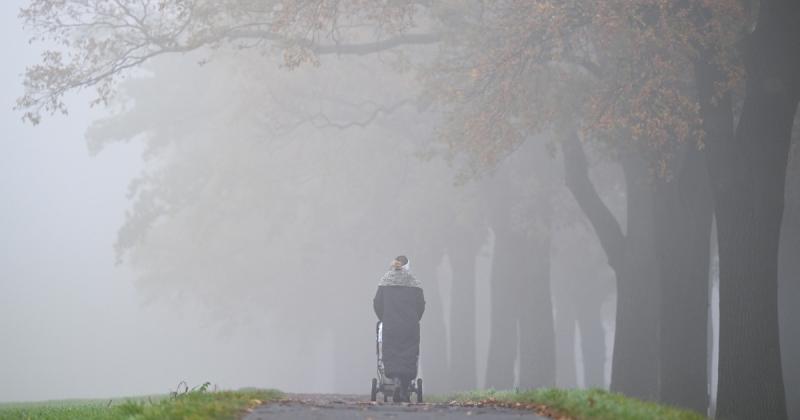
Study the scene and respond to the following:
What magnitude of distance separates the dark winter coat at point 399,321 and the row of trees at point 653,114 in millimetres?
4314

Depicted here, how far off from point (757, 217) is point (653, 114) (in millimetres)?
3499

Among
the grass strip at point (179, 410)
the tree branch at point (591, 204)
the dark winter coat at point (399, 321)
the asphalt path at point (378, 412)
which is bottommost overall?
the asphalt path at point (378, 412)

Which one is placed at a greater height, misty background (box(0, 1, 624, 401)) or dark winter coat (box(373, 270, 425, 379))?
misty background (box(0, 1, 624, 401))

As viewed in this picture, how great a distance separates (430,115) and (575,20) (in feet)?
54.6

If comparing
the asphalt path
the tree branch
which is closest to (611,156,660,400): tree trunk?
the tree branch

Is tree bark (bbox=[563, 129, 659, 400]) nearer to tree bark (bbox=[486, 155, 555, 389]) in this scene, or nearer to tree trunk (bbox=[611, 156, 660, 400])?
tree trunk (bbox=[611, 156, 660, 400])

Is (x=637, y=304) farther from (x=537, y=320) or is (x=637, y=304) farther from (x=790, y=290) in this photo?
(x=537, y=320)

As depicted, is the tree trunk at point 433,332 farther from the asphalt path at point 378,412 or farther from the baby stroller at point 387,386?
the asphalt path at point 378,412

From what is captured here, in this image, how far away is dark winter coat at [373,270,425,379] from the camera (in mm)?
17156

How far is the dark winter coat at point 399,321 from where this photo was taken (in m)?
17.2

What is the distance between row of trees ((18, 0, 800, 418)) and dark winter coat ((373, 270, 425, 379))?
4.31 metres

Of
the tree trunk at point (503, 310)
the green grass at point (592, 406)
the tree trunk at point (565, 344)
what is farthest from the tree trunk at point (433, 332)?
the green grass at point (592, 406)

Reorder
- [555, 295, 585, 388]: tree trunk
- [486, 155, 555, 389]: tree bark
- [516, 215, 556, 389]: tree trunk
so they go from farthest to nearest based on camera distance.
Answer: [555, 295, 585, 388]: tree trunk < [486, 155, 555, 389]: tree bark < [516, 215, 556, 389]: tree trunk

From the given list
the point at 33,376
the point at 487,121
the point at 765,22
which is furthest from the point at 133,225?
the point at 33,376
